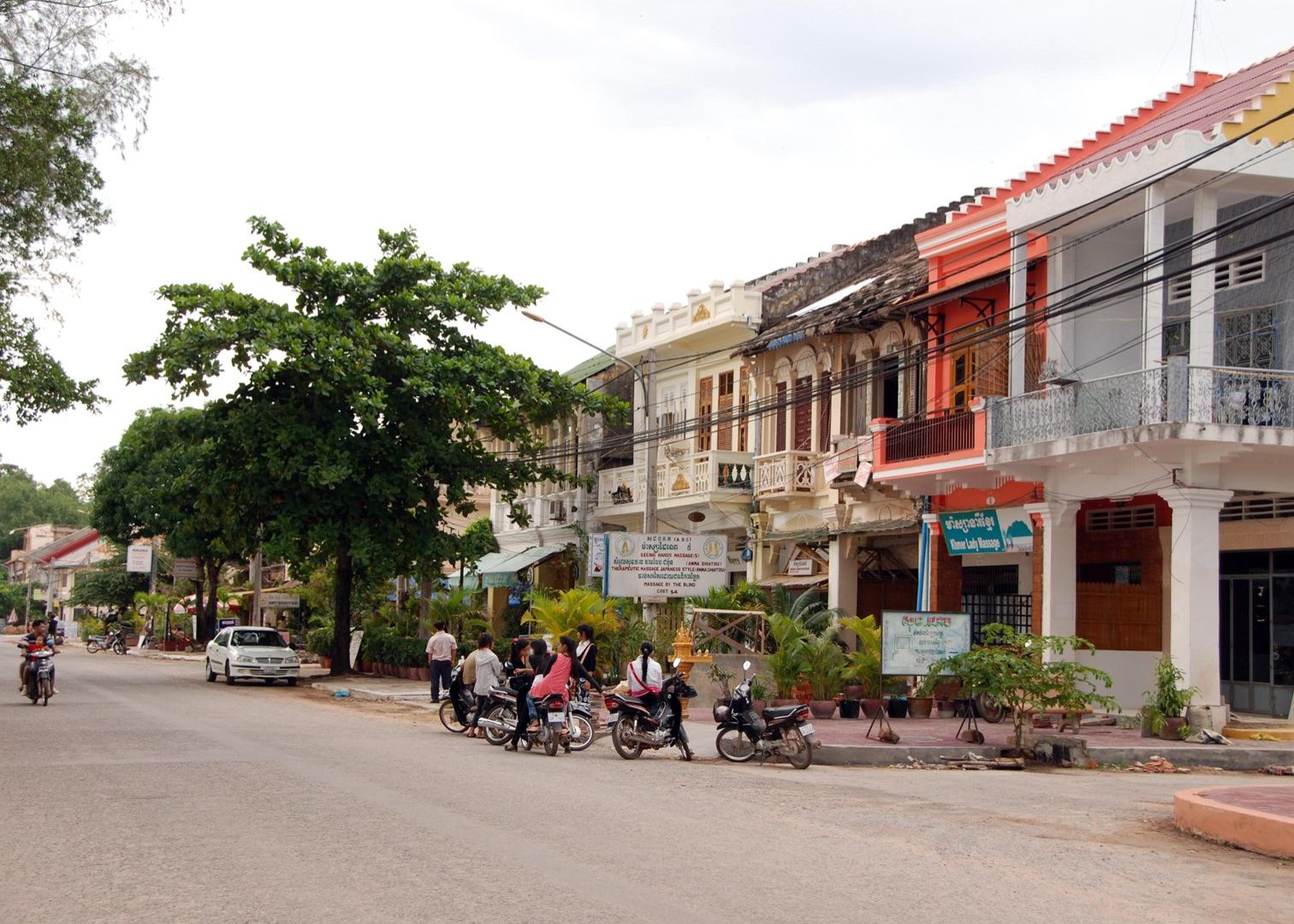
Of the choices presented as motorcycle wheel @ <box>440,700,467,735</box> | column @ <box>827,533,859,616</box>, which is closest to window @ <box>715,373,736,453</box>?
column @ <box>827,533,859,616</box>

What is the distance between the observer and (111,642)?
67.6 metres

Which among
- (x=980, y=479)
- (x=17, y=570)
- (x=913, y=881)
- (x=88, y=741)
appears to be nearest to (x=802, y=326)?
(x=980, y=479)

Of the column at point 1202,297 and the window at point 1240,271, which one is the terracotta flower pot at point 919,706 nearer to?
the column at point 1202,297

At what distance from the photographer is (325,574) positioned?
45156 millimetres

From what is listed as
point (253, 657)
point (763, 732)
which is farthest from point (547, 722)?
point (253, 657)

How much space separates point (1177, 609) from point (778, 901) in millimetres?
13519

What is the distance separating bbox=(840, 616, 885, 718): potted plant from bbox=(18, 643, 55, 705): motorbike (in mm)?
14489

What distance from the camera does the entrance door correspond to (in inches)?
840

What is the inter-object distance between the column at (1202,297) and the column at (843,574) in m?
9.87

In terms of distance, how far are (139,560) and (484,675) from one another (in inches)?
2244

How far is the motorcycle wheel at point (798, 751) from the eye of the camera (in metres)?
17.4

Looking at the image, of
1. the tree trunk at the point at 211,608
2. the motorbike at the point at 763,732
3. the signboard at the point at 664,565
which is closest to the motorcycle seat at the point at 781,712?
the motorbike at the point at 763,732

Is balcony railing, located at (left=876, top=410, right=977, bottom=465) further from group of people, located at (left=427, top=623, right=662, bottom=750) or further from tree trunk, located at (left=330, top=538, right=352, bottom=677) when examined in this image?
tree trunk, located at (left=330, top=538, right=352, bottom=677)

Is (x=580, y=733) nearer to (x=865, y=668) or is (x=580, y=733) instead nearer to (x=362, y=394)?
(x=865, y=668)
